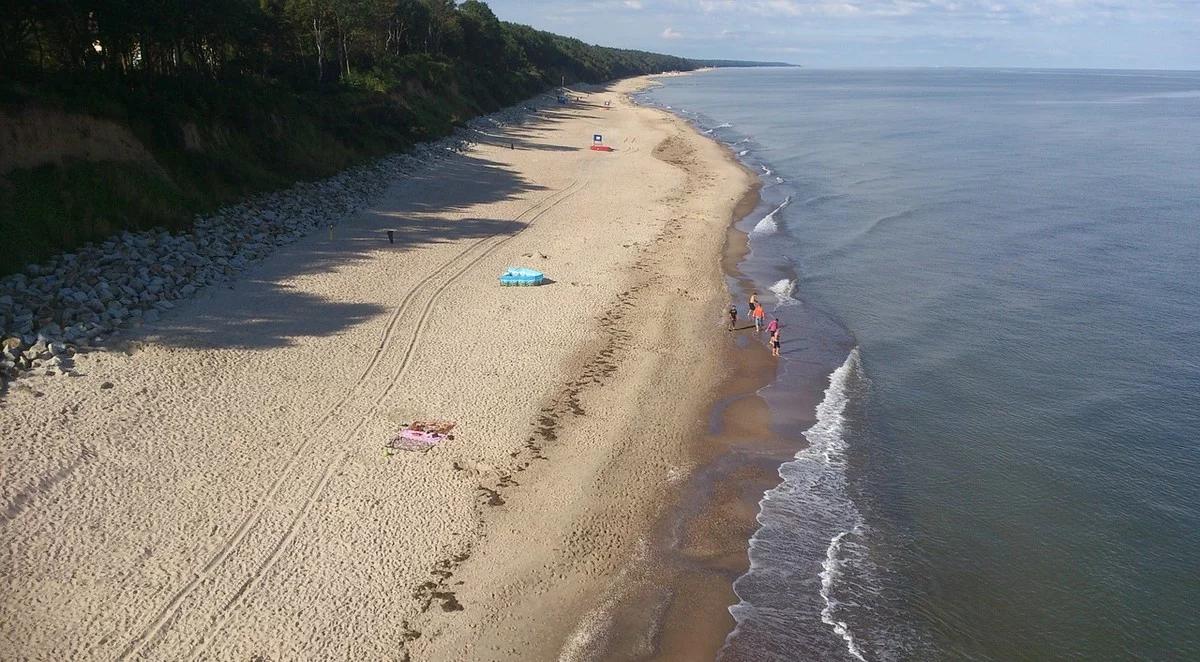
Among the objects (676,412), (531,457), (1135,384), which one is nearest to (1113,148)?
(1135,384)

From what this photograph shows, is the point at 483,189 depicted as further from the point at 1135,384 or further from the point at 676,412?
the point at 1135,384

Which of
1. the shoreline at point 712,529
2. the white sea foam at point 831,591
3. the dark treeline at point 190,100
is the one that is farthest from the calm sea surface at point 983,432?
the dark treeline at point 190,100

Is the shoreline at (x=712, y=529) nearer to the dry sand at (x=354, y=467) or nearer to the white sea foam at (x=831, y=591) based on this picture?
the dry sand at (x=354, y=467)

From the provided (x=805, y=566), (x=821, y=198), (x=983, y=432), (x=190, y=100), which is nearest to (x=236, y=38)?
(x=190, y=100)

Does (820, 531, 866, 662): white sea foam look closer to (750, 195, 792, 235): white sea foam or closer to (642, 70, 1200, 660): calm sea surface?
(642, 70, 1200, 660): calm sea surface

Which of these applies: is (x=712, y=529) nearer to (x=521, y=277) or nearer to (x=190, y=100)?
(x=521, y=277)

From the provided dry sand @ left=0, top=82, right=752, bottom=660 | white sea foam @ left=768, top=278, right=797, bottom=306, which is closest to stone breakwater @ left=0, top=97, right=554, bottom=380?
dry sand @ left=0, top=82, right=752, bottom=660
